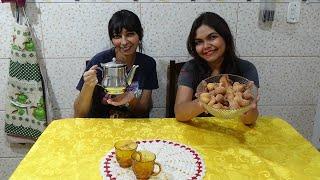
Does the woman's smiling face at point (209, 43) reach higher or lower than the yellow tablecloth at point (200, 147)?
higher

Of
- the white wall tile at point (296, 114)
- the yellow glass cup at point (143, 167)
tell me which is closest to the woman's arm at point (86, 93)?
the yellow glass cup at point (143, 167)

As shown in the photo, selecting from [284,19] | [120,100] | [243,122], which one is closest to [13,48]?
[120,100]

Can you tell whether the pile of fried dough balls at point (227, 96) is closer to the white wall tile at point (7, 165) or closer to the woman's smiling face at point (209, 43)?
the woman's smiling face at point (209, 43)

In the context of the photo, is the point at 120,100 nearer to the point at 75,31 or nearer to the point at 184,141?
the point at 184,141

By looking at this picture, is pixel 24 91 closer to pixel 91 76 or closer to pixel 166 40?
pixel 91 76

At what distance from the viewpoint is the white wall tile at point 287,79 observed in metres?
2.01

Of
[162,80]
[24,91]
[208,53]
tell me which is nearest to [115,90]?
Result: [208,53]

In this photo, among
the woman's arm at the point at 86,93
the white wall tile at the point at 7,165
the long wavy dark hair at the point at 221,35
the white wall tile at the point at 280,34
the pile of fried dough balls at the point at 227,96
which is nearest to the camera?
the pile of fried dough balls at the point at 227,96

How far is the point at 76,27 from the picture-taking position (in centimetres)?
185

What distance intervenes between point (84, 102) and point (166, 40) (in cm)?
64

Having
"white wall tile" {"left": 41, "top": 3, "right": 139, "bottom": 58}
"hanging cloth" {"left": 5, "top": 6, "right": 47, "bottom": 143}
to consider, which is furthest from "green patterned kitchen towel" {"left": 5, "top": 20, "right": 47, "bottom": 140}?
"white wall tile" {"left": 41, "top": 3, "right": 139, "bottom": 58}

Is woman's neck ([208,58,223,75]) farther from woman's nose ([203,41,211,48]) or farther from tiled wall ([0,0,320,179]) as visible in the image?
tiled wall ([0,0,320,179])

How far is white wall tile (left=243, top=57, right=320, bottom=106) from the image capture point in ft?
6.59

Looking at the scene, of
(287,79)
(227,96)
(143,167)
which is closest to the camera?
(143,167)
